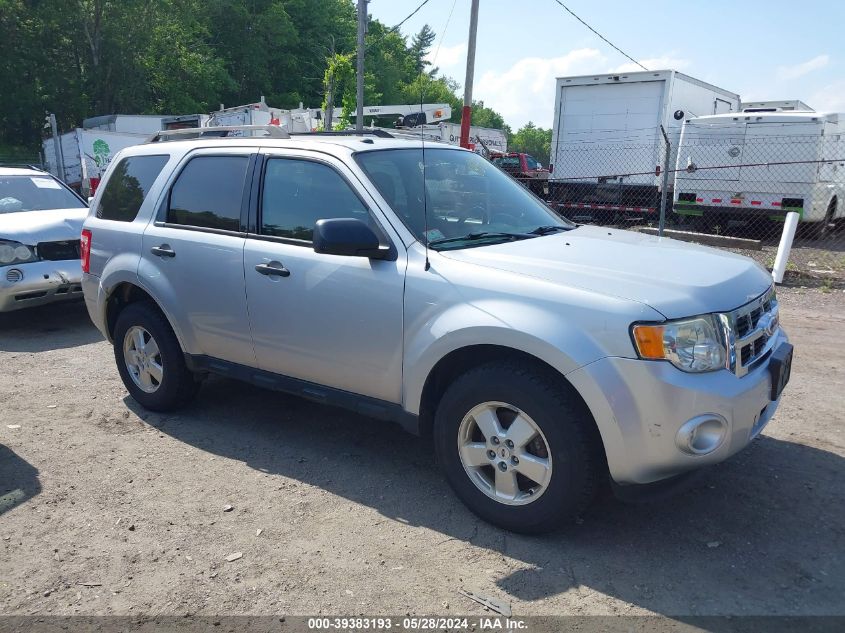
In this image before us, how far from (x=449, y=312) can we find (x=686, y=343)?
3.54ft

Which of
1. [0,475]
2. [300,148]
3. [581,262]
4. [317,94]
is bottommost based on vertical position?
[0,475]

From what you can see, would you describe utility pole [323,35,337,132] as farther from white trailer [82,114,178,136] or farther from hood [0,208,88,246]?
hood [0,208,88,246]

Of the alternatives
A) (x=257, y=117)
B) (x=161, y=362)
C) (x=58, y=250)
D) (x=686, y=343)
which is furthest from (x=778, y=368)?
(x=257, y=117)

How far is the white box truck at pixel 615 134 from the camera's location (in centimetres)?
1589

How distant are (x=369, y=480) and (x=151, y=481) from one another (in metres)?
1.26

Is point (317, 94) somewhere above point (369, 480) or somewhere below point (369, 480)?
above

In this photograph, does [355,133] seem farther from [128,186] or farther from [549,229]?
[128,186]

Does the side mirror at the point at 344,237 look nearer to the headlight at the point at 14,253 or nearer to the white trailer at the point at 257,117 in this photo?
the headlight at the point at 14,253

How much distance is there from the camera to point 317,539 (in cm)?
336

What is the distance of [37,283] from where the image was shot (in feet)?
23.8

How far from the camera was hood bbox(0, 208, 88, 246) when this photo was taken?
7.41 meters

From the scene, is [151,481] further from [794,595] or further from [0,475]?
[794,595]

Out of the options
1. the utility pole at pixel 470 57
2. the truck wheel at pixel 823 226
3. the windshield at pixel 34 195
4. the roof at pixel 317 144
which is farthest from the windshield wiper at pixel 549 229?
the truck wheel at pixel 823 226

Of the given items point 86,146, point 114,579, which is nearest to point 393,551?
point 114,579
